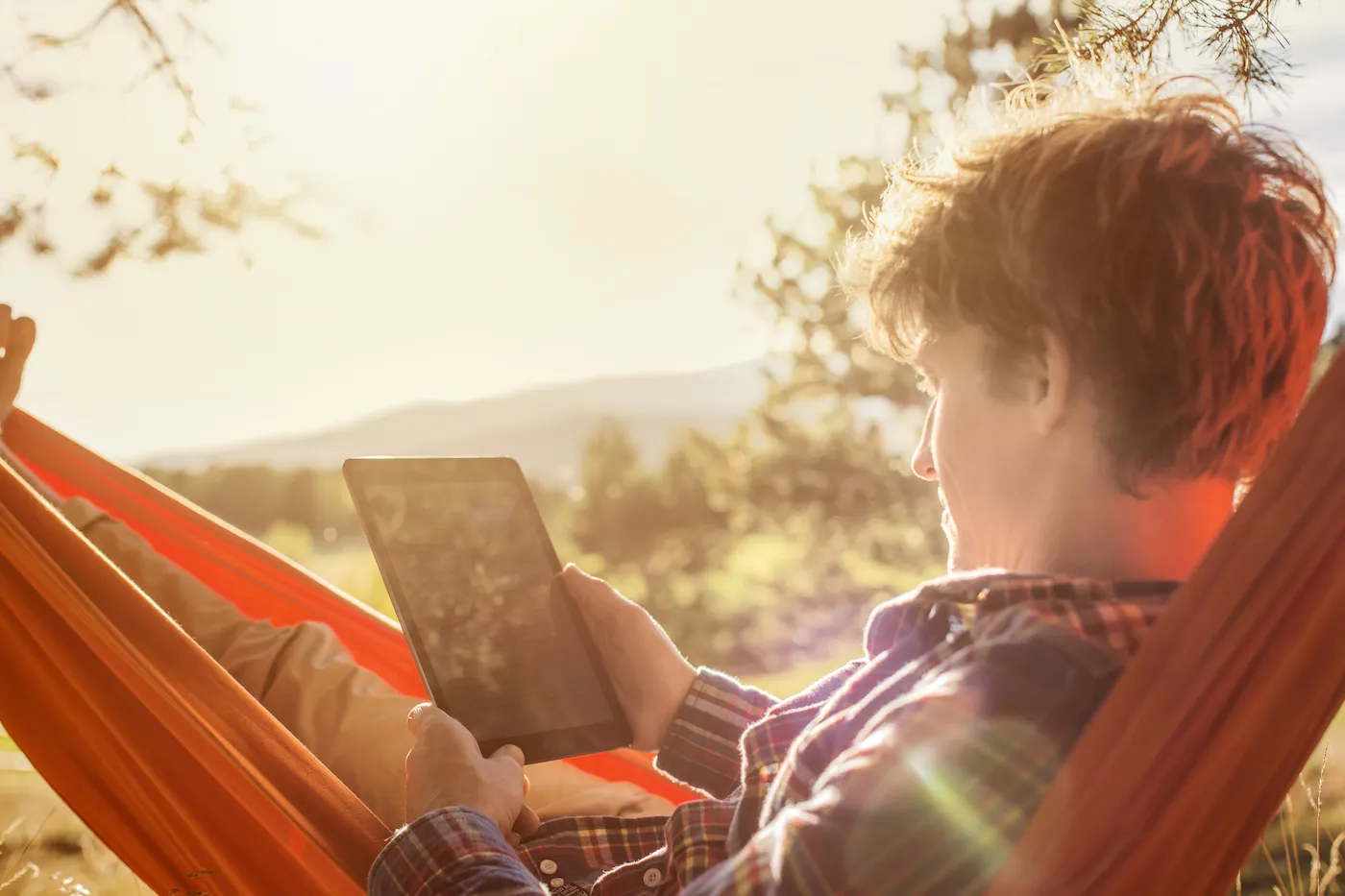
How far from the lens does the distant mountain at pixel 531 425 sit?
29.8ft

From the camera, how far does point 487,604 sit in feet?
3.20

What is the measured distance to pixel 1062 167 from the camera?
67 cm

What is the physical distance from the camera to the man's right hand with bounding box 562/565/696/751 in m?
→ 1.06

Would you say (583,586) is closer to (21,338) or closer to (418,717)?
(418,717)

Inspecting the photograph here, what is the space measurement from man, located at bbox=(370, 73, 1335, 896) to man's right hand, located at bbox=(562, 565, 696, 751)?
0.96ft

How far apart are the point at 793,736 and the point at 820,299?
4797mm

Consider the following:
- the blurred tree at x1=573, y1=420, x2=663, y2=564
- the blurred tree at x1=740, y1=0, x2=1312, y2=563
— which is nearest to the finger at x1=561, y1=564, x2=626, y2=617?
the blurred tree at x1=740, y1=0, x2=1312, y2=563

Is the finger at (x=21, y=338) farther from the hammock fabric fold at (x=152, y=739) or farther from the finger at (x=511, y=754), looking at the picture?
the finger at (x=511, y=754)

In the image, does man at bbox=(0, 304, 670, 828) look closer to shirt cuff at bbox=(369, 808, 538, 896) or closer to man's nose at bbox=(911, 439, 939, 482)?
shirt cuff at bbox=(369, 808, 538, 896)

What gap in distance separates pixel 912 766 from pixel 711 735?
528 millimetres

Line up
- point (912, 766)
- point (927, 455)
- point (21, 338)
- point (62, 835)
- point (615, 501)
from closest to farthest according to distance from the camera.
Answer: point (912, 766) → point (927, 455) → point (21, 338) → point (62, 835) → point (615, 501)

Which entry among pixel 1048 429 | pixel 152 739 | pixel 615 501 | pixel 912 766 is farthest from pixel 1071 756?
pixel 615 501

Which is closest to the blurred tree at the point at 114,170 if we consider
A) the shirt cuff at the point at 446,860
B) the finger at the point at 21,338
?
the finger at the point at 21,338

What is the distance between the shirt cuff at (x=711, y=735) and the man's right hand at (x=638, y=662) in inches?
0.5
